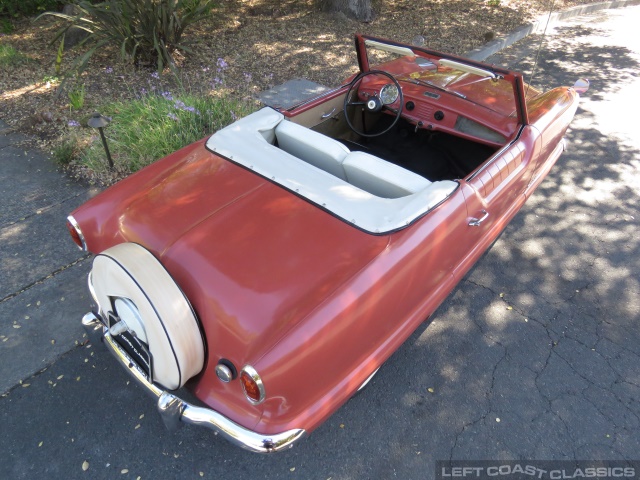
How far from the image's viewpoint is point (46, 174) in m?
4.15

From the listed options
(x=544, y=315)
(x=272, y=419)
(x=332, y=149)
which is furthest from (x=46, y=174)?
(x=544, y=315)

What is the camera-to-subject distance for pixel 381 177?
2371mm

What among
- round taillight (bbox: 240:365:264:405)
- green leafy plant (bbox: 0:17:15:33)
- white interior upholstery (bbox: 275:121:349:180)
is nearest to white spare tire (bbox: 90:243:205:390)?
round taillight (bbox: 240:365:264:405)

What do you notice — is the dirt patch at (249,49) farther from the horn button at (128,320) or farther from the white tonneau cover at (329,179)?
the horn button at (128,320)

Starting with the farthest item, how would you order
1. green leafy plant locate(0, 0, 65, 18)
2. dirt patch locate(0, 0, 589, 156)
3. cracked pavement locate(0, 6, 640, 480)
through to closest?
1. green leafy plant locate(0, 0, 65, 18)
2. dirt patch locate(0, 0, 589, 156)
3. cracked pavement locate(0, 6, 640, 480)

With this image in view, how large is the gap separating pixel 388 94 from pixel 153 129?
215 cm

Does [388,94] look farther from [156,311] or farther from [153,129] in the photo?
[156,311]

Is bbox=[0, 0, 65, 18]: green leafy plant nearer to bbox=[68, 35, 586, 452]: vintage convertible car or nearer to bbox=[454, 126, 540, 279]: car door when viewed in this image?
bbox=[68, 35, 586, 452]: vintage convertible car

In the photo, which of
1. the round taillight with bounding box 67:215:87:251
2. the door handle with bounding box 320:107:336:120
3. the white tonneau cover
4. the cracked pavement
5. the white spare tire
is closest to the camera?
the white spare tire

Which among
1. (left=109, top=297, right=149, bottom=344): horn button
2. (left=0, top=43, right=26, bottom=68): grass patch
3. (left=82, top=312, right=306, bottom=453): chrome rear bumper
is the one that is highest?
(left=0, top=43, right=26, bottom=68): grass patch

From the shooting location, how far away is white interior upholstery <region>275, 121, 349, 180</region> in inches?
99.2

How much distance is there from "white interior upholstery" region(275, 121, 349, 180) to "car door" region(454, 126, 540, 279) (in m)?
0.70

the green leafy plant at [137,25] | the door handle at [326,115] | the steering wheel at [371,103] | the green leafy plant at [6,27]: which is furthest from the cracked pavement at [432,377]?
the green leafy plant at [6,27]

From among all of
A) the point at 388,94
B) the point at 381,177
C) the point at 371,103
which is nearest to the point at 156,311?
the point at 381,177
